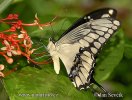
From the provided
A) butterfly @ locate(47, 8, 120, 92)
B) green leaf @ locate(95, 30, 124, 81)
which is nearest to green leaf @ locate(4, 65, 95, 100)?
butterfly @ locate(47, 8, 120, 92)

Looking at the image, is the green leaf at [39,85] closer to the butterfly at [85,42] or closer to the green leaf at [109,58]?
the butterfly at [85,42]

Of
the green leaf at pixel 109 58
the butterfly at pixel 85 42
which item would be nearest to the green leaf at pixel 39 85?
the butterfly at pixel 85 42

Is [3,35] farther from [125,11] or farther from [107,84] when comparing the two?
[125,11]

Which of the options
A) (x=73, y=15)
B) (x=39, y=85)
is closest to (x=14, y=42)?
(x=39, y=85)

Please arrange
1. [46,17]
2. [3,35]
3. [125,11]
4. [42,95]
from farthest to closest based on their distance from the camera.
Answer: [125,11]
[46,17]
[3,35]
[42,95]

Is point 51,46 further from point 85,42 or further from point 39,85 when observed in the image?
point 39,85

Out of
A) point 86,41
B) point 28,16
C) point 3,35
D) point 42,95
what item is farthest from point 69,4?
point 42,95

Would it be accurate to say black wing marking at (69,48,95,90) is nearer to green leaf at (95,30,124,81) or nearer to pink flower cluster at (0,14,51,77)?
green leaf at (95,30,124,81)

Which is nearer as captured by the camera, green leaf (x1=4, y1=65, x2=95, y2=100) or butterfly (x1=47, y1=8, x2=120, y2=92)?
green leaf (x1=4, y1=65, x2=95, y2=100)
